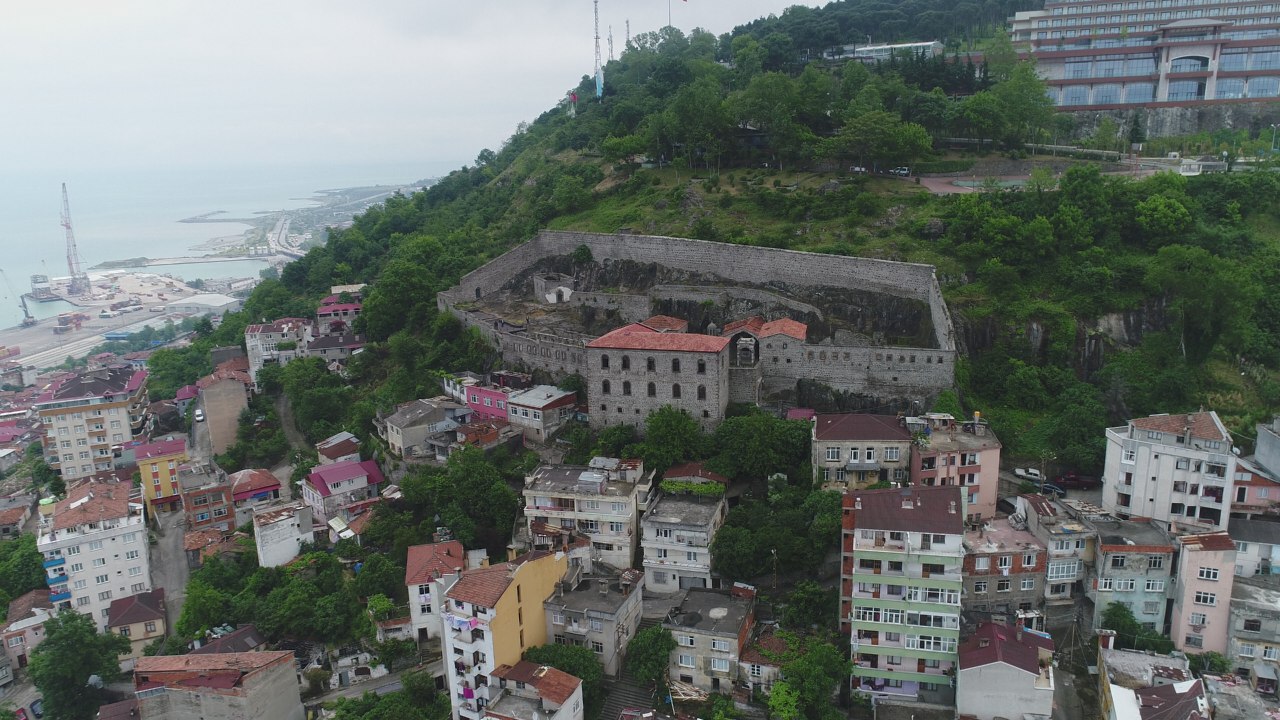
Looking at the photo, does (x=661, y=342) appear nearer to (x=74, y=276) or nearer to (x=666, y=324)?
(x=666, y=324)

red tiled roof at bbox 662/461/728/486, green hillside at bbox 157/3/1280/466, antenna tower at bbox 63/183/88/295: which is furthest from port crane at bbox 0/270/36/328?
red tiled roof at bbox 662/461/728/486

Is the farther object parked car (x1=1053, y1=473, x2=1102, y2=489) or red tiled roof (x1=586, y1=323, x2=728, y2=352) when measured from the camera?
red tiled roof (x1=586, y1=323, x2=728, y2=352)

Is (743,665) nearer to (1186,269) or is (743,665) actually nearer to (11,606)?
(1186,269)

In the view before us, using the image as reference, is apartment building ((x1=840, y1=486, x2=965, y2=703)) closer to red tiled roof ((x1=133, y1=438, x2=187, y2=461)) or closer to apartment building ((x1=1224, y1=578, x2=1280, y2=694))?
apartment building ((x1=1224, y1=578, x2=1280, y2=694))

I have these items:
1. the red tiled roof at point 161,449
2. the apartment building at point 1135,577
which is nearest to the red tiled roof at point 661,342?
the apartment building at point 1135,577

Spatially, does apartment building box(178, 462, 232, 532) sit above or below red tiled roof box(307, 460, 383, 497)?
below
